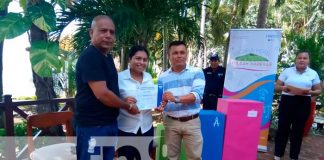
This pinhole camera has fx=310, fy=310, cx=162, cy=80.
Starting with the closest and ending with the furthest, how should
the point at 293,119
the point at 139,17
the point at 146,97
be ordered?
the point at 146,97, the point at 139,17, the point at 293,119

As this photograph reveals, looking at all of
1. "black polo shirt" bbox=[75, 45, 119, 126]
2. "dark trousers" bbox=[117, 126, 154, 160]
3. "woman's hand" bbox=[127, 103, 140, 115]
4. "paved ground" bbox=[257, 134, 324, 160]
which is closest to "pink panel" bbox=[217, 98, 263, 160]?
"paved ground" bbox=[257, 134, 324, 160]

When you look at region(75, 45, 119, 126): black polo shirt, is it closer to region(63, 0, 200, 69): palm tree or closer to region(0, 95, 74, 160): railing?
region(0, 95, 74, 160): railing

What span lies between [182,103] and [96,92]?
1046mm

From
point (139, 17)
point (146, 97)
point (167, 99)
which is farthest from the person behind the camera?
point (139, 17)

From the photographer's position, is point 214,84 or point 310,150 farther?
point 214,84

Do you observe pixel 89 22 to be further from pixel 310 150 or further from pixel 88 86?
pixel 310 150

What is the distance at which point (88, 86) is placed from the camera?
84.7 inches

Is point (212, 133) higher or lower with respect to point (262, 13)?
lower

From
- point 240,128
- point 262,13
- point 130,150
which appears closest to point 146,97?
point 130,150

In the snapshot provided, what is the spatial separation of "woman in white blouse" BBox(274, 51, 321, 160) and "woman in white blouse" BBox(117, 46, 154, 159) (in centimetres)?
248

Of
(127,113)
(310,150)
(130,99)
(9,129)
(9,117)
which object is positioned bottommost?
(310,150)

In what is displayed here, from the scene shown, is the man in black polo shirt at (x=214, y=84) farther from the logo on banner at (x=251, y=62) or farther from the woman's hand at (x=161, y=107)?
the woman's hand at (x=161, y=107)

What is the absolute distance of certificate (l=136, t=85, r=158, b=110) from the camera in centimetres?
246

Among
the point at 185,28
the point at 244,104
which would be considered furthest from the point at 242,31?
the point at 244,104
